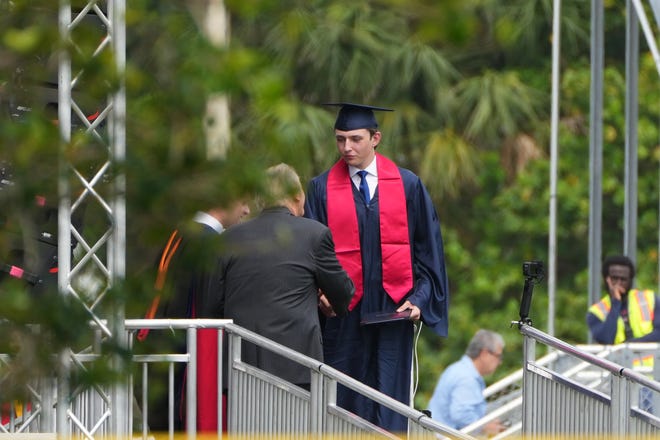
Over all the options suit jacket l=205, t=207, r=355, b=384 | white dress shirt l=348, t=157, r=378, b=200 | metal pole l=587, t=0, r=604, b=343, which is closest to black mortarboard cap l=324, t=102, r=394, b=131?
white dress shirt l=348, t=157, r=378, b=200

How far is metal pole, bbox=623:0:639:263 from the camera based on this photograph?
13.7 metres

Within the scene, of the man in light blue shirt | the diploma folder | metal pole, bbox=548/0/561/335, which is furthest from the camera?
metal pole, bbox=548/0/561/335

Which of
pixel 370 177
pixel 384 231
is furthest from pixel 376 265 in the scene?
pixel 370 177

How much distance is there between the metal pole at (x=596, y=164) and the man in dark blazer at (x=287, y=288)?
6721mm

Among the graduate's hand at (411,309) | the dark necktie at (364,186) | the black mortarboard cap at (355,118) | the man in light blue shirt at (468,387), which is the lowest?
the man in light blue shirt at (468,387)

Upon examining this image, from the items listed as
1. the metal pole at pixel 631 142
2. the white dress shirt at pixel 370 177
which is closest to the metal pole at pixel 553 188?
the metal pole at pixel 631 142

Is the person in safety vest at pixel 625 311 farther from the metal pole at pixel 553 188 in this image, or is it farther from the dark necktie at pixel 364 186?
the dark necktie at pixel 364 186

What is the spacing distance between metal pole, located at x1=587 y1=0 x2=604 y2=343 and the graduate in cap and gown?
5941 millimetres

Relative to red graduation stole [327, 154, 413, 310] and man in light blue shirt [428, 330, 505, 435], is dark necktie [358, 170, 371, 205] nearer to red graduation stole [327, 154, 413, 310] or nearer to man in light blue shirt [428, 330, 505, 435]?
red graduation stole [327, 154, 413, 310]

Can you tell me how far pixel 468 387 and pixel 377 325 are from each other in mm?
4333

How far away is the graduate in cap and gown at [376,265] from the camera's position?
23.7 feet

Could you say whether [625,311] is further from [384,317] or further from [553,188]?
[384,317]

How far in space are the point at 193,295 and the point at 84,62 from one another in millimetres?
4634

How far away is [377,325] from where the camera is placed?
23.7ft
